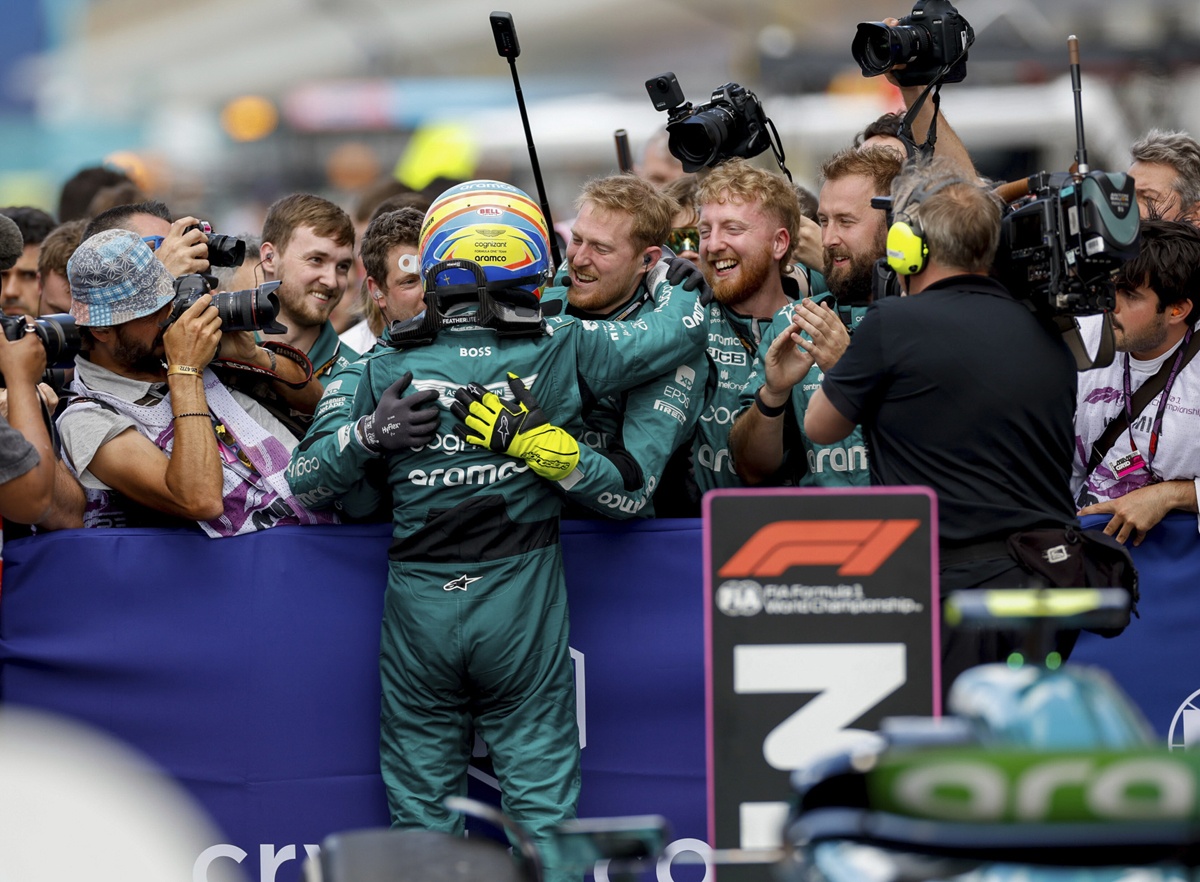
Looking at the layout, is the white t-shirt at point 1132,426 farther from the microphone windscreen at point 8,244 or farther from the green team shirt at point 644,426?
the microphone windscreen at point 8,244

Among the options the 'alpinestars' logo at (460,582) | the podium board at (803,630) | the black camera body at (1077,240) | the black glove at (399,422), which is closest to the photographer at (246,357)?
the black glove at (399,422)

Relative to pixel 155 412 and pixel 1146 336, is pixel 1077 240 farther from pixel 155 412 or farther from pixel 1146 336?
pixel 155 412

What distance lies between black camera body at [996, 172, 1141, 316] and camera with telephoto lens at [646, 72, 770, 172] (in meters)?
1.18

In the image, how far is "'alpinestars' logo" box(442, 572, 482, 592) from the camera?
156 inches

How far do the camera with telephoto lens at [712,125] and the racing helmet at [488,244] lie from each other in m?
0.88

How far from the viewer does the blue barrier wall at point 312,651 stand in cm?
437

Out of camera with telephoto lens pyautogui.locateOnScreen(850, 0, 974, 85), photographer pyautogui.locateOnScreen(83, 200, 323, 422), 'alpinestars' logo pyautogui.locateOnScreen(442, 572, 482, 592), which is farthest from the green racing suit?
camera with telephoto lens pyautogui.locateOnScreen(850, 0, 974, 85)

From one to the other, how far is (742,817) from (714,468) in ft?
6.08

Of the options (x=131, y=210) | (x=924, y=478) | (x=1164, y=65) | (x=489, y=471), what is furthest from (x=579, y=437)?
(x=1164, y=65)

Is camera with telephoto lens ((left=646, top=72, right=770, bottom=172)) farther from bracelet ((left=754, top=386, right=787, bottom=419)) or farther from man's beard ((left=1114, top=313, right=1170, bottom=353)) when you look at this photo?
man's beard ((left=1114, top=313, right=1170, bottom=353))

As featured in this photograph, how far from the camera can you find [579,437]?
13.8 ft

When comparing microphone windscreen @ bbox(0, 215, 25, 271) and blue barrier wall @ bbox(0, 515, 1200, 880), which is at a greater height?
microphone windscreen @ bbox(0, 215, 25, 271)

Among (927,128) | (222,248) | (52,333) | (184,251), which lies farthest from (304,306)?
(927,128)

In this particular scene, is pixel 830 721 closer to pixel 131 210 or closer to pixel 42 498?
pixel 42 498
